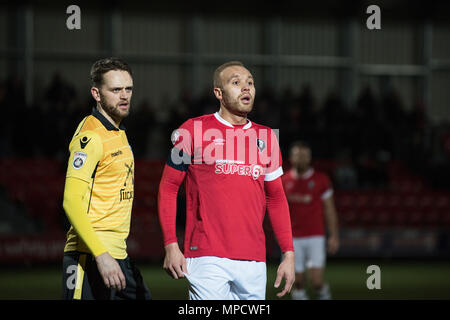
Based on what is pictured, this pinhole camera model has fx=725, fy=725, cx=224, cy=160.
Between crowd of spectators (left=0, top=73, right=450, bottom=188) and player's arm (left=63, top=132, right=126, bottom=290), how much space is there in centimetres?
1409

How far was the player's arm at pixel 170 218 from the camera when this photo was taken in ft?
14.0

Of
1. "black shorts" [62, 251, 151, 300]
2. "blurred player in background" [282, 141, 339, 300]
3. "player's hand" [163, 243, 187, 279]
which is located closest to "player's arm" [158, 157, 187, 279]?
"player's hand" [163, 243, 187, 279]

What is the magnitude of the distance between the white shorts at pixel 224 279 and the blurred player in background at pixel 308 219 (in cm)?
508

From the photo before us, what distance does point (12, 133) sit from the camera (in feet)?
59.6

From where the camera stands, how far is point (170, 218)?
4414mm

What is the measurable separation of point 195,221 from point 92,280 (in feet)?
2.42

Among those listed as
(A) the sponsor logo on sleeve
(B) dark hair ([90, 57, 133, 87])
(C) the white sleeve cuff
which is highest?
(B) dark hair ([90, 57, 133, 87])

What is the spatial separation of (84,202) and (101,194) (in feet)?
0.52

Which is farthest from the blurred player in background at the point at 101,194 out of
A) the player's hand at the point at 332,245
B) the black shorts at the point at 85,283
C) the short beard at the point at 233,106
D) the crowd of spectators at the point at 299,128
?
the crowd of spectators at the point at 299,128

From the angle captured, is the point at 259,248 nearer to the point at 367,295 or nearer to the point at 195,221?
the point at 195,221

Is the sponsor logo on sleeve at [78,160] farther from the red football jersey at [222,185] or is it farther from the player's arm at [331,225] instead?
the player's arm at [331,225]

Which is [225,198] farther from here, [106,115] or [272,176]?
[106,115]

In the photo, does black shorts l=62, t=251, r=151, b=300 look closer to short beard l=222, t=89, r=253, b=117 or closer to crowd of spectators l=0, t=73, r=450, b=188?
short beard l=222, t=89, r=253, b=117

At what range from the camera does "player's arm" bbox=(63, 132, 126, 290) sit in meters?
3.85
